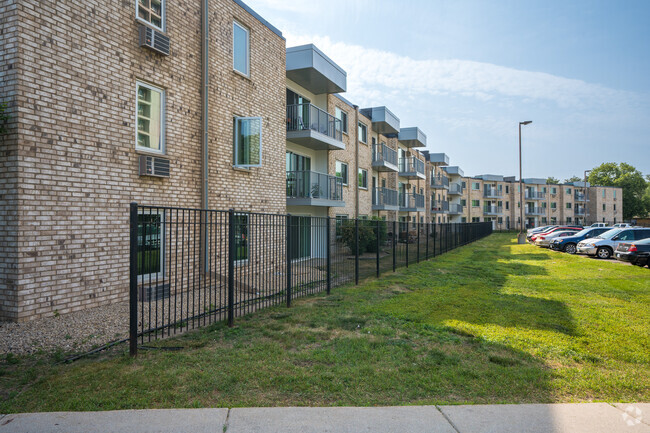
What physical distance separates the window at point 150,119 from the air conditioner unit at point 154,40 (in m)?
0.88

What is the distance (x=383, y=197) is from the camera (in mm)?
28844

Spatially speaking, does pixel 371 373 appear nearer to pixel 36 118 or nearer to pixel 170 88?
pixel 36 118

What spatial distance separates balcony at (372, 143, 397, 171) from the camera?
27.9 metres

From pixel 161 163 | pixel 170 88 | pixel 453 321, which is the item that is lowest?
pixel 453 321

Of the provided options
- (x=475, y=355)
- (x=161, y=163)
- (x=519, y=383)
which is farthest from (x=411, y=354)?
(x=161, y=163)

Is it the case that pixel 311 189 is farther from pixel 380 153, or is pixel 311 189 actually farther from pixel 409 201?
pixel 409 201

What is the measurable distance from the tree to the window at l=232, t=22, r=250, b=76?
103242mm

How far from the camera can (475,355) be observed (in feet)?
17.7

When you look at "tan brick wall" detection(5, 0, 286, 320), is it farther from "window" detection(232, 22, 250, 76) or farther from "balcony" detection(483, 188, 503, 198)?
"balcony" detection(483, 188, 503, 198)

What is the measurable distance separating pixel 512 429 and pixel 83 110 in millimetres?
8728

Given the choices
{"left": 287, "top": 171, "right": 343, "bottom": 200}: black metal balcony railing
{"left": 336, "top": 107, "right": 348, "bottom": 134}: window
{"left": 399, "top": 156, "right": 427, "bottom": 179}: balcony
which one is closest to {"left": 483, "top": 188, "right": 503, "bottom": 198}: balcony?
{"left": 399, "top": 156, "right": 427, "bottom": 179}: balcony

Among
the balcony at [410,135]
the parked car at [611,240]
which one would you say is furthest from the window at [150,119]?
the balcony at [410,135]

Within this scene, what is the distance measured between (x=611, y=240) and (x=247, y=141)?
64.9ft

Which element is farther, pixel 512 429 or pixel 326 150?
pixel 326 150
